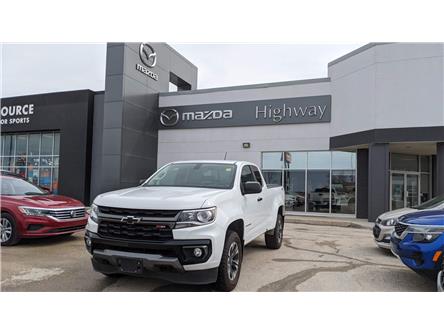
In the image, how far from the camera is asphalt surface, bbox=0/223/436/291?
4.89m

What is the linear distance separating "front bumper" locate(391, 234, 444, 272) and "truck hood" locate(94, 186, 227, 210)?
268 cm

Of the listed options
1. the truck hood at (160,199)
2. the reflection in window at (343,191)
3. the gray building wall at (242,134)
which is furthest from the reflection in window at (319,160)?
the truck hood at (160,199)

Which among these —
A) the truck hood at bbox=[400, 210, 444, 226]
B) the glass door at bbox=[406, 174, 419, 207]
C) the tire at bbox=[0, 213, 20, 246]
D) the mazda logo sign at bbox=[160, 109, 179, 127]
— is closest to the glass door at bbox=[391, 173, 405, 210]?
the glass door at bbox=[406, 174, 419, 207]

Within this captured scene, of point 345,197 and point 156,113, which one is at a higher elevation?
point 156,113

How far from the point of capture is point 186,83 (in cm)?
2364

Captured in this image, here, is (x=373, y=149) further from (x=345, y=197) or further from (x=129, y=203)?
(x=129, y=203)

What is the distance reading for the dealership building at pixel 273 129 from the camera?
13.3 m

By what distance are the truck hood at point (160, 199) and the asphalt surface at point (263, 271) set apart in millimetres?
1255

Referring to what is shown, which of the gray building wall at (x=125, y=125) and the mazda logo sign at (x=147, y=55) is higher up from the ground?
the mazda logo sign at (x=147, y=55)

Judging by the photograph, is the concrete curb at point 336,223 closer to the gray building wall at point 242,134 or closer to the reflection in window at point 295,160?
the reflection in window at point 295,160

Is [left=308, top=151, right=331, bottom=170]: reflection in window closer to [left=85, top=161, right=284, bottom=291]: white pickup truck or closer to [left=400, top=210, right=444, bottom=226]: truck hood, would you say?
[left=400, top=210, right=444, bottom=226]: truck hood

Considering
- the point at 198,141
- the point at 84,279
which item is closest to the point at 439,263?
the point at 84,279

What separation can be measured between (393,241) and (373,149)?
9173 mm

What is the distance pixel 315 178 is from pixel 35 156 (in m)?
16.3
